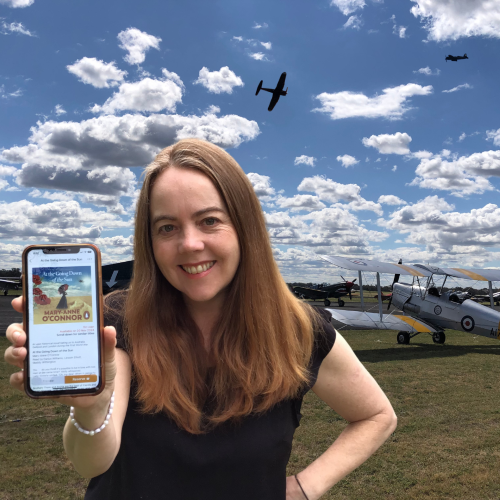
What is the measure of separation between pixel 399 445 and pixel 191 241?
5.50 meters

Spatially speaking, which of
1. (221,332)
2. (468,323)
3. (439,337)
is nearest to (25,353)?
(221,332)

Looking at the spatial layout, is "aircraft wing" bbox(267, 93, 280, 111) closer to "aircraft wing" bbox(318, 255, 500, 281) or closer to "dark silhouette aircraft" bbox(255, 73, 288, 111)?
"dark silhouette aircraft" bbox(255, 73, 288, 111)

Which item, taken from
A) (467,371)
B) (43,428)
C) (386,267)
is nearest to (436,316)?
(386,267)

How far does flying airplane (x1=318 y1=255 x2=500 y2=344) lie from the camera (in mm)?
14251

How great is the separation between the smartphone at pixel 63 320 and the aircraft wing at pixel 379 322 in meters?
12.9

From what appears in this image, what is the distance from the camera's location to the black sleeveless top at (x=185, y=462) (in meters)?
1.32

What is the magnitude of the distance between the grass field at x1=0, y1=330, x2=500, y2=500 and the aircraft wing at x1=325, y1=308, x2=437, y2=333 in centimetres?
409

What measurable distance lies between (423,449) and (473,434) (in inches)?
44.7

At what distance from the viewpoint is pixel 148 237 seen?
150cm

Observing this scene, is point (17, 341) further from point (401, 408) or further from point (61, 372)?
point (401, 408)

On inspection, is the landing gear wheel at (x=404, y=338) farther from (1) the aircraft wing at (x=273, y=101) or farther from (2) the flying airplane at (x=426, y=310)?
(1) the aircraft wing at (x=273, y=101)

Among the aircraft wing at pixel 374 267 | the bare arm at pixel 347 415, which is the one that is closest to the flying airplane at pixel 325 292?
the aircraft wing at pixel 374 267

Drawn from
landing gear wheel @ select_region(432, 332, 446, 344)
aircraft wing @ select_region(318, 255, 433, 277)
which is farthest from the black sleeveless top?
landing gear wheel @ select_region(432, 332, 446, 344)

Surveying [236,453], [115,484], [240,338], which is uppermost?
[240,338]
